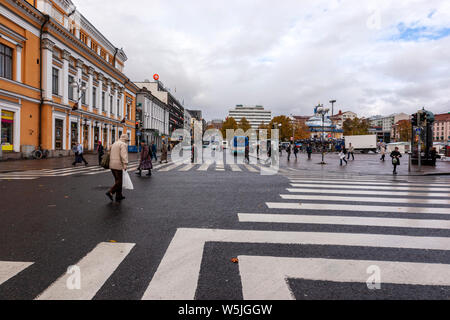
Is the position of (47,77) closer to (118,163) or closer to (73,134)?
(73,134)

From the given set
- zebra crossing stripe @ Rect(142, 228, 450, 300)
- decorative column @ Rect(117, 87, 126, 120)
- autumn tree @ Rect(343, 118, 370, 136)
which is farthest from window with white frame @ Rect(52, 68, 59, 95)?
autumn tree @ Rect(343, 118, 370, 136)

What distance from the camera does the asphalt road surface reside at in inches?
116

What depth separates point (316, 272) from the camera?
3.35m

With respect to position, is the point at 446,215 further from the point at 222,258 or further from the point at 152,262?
the point at 152,262

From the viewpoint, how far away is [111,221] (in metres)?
5.51

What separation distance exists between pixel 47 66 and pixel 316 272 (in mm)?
30148

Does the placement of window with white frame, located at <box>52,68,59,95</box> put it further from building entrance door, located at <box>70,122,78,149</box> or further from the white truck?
the white truck

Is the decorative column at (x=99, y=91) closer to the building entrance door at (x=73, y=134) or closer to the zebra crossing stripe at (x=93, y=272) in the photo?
the building entrance door at (x=73, y=134)

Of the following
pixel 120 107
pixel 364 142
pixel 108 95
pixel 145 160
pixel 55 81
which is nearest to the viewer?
pixel 145 160

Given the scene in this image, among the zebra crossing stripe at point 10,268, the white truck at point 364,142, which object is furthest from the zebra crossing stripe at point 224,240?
the white truck at point 364,142

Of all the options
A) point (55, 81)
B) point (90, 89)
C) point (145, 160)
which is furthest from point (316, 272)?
point (90, 89)

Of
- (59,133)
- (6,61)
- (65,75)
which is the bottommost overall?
(59,133)

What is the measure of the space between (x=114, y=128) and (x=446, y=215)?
4522cm
